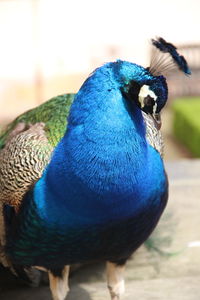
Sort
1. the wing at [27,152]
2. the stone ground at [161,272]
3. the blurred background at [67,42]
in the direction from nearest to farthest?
Result: the wing at [27,152] → the stone ground at [161,272] → the blurred background at [67,42]

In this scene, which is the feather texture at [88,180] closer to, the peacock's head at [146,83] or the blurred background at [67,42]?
the peacock's head at [146,83]

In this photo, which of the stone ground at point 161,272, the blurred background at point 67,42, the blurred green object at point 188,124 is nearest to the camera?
the stone ground at point 161,272

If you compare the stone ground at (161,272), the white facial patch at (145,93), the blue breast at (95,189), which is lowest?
the stone ground at (161,272)

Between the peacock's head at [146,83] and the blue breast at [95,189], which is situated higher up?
the peacock's head at [146,83]

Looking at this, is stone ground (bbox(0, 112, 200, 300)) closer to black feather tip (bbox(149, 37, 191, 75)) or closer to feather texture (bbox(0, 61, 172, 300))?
feather texture (bbox(0, 61, 172, 300))

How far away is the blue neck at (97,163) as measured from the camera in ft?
6.25

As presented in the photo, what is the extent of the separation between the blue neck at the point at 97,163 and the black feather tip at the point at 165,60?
0.14 metres

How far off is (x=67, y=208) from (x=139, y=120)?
0.36 metres

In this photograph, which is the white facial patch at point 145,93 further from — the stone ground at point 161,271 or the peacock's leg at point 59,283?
the stone ground at point 161,271

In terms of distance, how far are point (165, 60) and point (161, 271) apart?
111 cm

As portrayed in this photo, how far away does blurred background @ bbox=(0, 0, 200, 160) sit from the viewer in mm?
7441

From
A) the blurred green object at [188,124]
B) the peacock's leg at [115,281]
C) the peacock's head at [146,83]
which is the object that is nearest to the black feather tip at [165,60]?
the peacock's head at [146,83]

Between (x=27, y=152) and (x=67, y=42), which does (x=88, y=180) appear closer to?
(x=27, y=152)

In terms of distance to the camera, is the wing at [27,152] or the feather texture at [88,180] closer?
the feather texture at [88,180]
